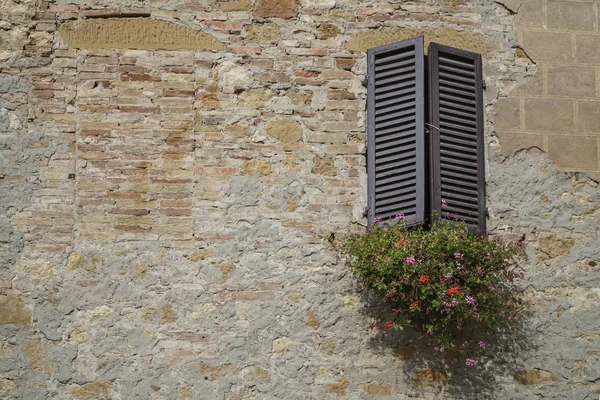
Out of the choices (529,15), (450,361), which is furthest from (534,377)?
(529,15)

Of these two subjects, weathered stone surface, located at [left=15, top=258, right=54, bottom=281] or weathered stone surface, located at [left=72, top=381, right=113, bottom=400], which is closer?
weathered stone surface, located at [left=72, top=381, right=113, bottom=400]

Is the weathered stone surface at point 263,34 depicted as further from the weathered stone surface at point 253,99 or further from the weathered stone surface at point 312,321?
the weathered stone surface at point 312,321

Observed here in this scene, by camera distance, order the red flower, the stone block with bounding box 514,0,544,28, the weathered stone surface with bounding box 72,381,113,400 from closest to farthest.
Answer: the red flower → the weathered stone surface with bounding box 72,381,113,400 → the stone block with bounding box 514,0,544,28

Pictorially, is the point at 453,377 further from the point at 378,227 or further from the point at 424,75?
the point at 424,75

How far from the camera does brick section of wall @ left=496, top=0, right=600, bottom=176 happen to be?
625 centimetres

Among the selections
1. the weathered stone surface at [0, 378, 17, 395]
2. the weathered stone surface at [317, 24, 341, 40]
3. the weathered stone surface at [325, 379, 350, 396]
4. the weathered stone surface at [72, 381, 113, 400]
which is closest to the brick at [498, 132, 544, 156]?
the weathered stone surface at [317, 24, 341, 40]

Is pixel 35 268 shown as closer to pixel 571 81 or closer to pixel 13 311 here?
pixel 13 311

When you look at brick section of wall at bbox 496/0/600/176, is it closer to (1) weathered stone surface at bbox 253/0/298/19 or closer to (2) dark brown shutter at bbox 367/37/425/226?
(2) dark brown shutter at bbox 367/37/425/226

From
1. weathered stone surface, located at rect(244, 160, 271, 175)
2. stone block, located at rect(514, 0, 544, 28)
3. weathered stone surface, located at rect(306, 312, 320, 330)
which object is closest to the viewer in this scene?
weathered stone surface, located at rect(306, 312, 320, 330)

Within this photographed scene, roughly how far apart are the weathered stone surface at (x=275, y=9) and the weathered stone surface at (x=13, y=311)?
2.41 meters

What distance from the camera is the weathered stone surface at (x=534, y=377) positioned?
5.90 metres

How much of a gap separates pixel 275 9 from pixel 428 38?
1034 millimetres

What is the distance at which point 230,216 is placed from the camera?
603 centimetres

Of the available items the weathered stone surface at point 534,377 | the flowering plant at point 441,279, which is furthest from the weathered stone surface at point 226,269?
the weathered stone surface at point 534,377
